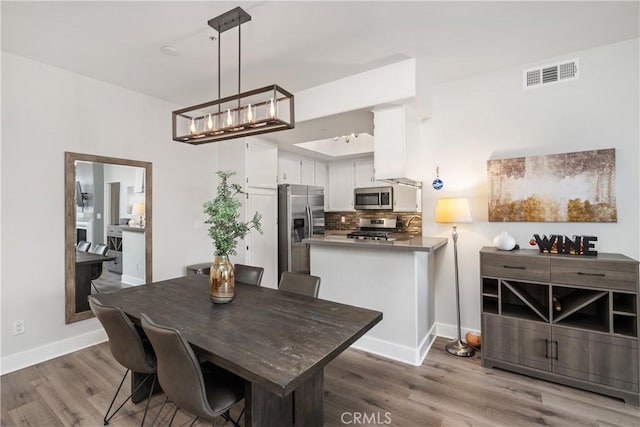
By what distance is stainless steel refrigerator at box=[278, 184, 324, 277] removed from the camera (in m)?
4.60

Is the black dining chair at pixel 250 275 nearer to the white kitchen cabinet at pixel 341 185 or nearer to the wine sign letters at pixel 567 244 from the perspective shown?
the wine sign letters at pixel 567 244

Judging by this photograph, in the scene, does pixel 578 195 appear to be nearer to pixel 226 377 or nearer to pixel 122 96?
pixel 226 377

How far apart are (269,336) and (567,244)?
2468 millimetres

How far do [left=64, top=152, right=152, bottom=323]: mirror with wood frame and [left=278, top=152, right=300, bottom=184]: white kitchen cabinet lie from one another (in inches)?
76.3

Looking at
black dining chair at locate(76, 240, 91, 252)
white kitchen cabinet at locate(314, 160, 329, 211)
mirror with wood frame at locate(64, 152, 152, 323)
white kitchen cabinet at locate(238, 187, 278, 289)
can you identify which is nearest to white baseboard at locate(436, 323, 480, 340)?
white kitchen cabinet at locate(238, 187, 278, 289)

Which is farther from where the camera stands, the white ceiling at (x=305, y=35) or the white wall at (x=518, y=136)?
the white wall at (x=518, y=136)

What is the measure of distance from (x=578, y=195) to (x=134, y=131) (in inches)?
177

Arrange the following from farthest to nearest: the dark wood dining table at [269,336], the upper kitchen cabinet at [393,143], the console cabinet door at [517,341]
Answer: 1. the upper kitchen cabinet at [393,143]
2. the console cabinet door at [517,341]
3. the dark wood dining table at [269,336]

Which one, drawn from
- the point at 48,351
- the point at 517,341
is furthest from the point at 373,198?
the point at 48,351

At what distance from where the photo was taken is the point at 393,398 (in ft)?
7.19

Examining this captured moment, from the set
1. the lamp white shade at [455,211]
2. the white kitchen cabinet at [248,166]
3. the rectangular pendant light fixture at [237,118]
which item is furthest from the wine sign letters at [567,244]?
the white kitchen cabinet at [248,166]

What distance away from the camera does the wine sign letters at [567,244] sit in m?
2.41

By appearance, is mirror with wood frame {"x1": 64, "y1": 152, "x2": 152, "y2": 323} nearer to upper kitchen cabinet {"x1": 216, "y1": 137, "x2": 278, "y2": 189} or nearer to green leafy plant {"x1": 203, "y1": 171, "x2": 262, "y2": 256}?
upper kitchen cabinet {"x1": 216, "y1": 137, "x2": 278, "y2": 189}

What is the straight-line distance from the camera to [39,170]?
9.11 ft
